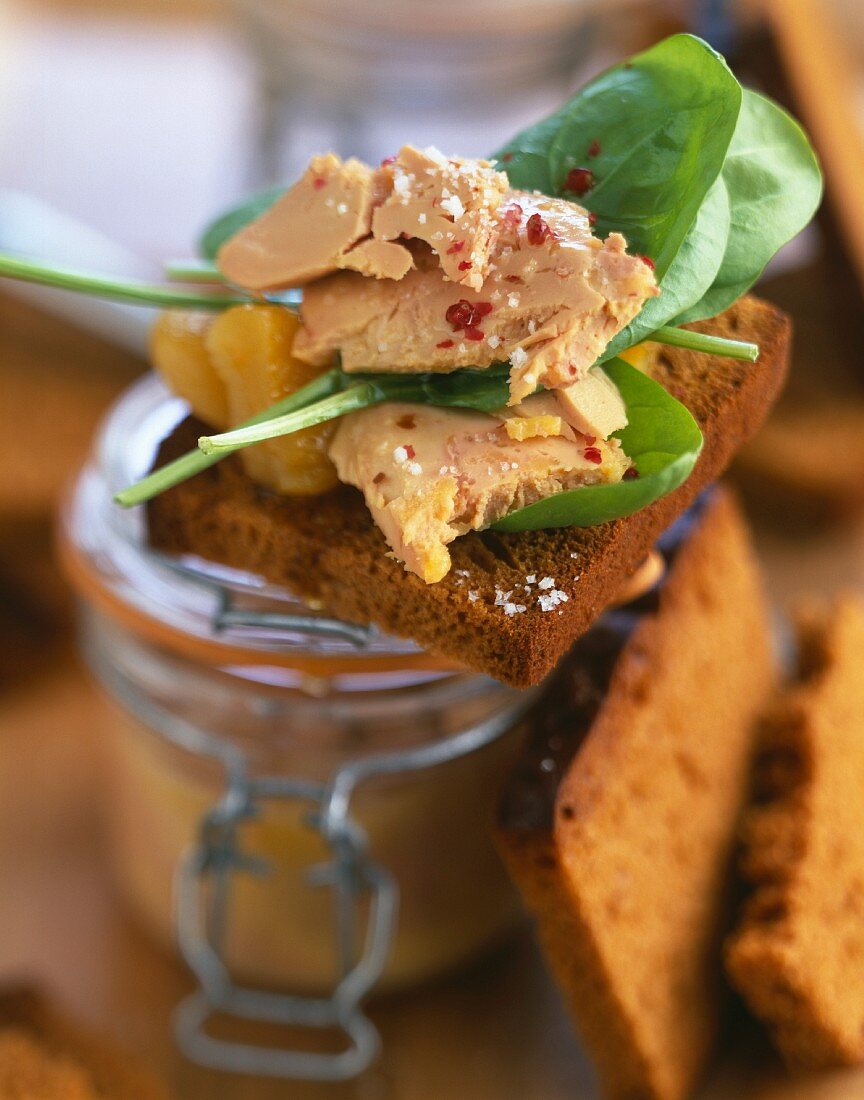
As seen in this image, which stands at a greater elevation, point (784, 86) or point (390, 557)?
point (784, 86)

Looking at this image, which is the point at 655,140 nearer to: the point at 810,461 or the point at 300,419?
the point at 300,419

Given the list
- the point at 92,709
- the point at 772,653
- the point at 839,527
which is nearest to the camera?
the point at 772,653

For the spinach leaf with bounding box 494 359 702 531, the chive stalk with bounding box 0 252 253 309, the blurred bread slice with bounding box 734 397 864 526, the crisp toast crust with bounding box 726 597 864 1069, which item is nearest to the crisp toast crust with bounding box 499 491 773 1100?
the crisp toast crust with bounding box 726 597 864 1069

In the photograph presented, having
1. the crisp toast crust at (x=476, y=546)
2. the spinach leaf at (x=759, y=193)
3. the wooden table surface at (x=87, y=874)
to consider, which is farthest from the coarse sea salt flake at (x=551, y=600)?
the wooden table surface at (x=87, y=874)

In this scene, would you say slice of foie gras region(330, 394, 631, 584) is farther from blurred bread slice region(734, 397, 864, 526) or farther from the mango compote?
blurred bread slice region(734, 397, 864, 526)

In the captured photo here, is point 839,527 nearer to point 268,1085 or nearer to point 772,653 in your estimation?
point 772,653

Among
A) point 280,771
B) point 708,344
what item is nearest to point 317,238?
point 708,344

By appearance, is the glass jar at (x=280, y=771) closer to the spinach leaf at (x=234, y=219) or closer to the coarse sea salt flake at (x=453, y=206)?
the spinach leaf at (x=234, y=219)

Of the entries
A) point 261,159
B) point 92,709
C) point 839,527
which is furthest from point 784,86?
point 92,709
